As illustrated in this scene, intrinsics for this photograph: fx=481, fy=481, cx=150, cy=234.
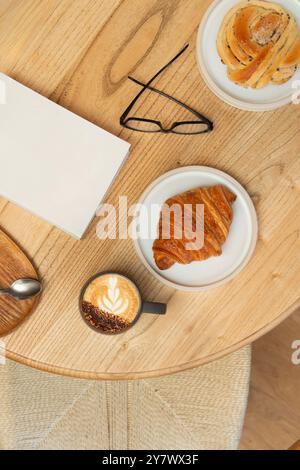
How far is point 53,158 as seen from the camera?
888mm

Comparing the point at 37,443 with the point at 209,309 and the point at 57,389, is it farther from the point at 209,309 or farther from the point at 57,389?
the point at 209,309

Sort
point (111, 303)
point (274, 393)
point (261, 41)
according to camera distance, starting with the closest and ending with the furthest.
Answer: point (261, 41) → point (111, 303) → point (274, 393)

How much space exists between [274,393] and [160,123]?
1046 millimetres

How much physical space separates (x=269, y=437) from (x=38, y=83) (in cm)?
131

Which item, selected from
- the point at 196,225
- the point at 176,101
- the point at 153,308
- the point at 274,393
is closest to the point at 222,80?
the point at 176,101

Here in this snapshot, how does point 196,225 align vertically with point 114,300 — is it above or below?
above

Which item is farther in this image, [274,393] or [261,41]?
[274,393]

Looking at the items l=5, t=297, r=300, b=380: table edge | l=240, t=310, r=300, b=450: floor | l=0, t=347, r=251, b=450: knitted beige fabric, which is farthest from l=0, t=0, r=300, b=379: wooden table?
l=240, t=310, r=300, b=450: floor

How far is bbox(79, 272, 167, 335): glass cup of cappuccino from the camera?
2.93 feet

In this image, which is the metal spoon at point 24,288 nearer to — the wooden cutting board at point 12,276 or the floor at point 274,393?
the wooden cutting board at point 12,276

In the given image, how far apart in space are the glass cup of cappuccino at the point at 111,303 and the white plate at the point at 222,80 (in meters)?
0.39

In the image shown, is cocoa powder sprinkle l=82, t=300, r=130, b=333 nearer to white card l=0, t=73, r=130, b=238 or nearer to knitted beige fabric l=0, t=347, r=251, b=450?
white card l=0, t=73, r=130, b=238

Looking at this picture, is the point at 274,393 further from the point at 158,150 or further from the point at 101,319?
the point at 158,150

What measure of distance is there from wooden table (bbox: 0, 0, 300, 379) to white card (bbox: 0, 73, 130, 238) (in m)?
0.04
